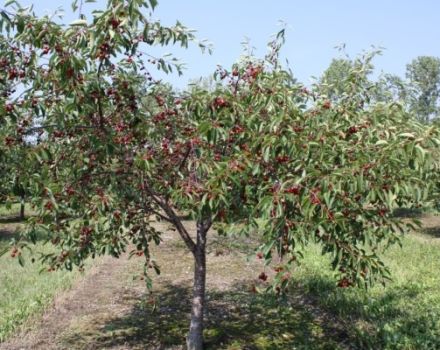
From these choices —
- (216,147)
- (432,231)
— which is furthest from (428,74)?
(216,147)

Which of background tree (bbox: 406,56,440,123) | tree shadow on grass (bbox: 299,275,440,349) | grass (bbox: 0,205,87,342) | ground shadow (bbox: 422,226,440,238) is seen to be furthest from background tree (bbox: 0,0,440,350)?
background tree (bbox: 406,56,440,123)

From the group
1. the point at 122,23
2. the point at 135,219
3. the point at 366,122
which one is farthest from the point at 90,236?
the point at 366,122

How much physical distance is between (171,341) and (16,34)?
5.33 meters

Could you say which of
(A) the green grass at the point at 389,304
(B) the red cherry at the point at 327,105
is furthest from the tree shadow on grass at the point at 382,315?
(B) the red cherry at the point at 327,105

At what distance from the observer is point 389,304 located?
9.21 m

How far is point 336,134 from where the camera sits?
4469 mm

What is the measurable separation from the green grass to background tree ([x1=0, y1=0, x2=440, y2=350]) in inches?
121

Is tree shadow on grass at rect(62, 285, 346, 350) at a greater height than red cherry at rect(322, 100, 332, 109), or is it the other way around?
red cherry at rect(322, 100, 332, 109)

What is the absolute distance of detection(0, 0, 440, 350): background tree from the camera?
3.66m

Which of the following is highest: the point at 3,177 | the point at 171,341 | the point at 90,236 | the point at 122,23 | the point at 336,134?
the point at 122,23

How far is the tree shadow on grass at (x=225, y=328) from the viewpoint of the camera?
7672 mm

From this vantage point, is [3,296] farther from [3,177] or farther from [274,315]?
[3,177]

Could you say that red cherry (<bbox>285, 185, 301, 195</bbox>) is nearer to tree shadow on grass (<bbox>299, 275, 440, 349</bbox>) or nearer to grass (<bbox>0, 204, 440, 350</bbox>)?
grass (<bbox>0, 204, 440, 350</bbox>)

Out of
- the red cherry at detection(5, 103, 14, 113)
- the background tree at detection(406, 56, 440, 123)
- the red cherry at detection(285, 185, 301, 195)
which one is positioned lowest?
the red cherry at detection(285, 185, 301, 195)
